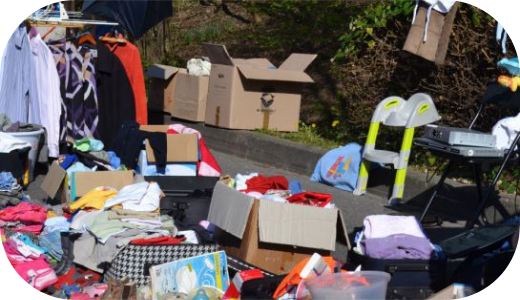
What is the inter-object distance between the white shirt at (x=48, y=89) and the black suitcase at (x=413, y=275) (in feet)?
17.4

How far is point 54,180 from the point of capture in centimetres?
826

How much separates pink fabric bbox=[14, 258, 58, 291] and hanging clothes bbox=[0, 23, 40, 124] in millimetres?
4100

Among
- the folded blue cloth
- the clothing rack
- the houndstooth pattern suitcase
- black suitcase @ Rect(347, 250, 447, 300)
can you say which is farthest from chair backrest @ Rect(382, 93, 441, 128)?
the clothing rack

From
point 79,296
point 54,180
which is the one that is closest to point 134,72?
point 54,180

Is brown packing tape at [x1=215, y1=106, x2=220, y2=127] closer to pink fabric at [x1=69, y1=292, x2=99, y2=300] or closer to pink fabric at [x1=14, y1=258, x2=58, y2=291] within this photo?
pink fabric at [x1=14, y1=258, x2=58, y2=291]

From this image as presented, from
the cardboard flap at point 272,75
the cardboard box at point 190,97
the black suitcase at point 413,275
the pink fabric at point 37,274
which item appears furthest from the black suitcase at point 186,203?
the cardboard box at point 190,97

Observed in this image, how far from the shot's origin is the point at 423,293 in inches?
219

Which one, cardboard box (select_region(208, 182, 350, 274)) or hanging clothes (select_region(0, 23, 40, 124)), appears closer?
cardboard box (select_region(208, 182, 350, 274))

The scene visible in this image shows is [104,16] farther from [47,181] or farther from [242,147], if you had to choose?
[47,181]

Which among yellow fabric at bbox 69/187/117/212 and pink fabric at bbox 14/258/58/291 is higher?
yellow fabric at bbox 69/187/117/212

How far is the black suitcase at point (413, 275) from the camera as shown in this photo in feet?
18.1

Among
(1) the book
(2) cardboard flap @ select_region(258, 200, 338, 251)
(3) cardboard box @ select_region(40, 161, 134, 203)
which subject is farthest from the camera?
(3) cardboard box @ select_region(40, 161, 134, 203)

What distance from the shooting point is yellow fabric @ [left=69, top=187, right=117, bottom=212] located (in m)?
7.10

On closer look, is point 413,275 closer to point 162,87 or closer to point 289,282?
point 289,282
